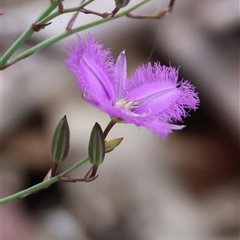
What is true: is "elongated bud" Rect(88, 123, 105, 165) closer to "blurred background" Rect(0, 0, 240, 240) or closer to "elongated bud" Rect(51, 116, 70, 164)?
"elongated bud" Rect(51, 116, 70, 164)

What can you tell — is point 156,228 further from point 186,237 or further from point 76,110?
point 76,110

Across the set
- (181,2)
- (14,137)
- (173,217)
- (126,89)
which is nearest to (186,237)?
(173,217)

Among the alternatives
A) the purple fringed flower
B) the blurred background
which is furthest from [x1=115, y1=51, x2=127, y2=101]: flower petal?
the blurred background

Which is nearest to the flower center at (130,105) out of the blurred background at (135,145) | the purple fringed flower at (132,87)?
the purple fringed flower at (132,87)

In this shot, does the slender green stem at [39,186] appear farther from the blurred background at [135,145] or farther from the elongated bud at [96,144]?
the blurred background at [135,145]

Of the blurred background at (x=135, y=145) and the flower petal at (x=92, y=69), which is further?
the blurred background at (x=135, y=145)

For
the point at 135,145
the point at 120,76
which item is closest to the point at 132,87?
the point at 120,76

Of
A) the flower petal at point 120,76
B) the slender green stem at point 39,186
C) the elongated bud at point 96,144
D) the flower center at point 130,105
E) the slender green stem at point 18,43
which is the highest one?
the slender green stem at point 18,43
